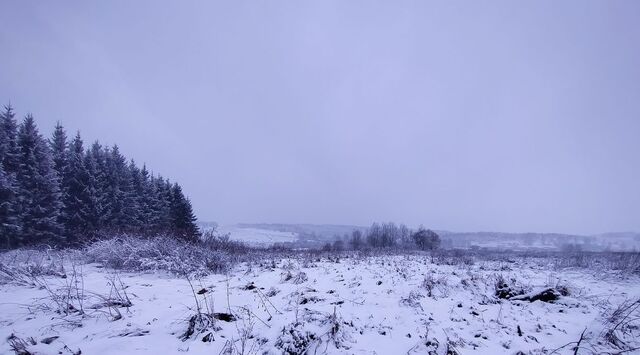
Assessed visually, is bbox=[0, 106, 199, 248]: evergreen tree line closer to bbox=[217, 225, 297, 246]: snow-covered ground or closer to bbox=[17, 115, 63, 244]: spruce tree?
bbox=[17, 115, 63, 244]: spruce tree

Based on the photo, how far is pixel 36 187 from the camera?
826 inches

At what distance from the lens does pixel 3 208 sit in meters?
18.6

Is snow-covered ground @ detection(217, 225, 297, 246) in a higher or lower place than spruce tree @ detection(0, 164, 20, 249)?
lower

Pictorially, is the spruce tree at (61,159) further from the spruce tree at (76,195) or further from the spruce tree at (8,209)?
the spruce tree at (8,209)

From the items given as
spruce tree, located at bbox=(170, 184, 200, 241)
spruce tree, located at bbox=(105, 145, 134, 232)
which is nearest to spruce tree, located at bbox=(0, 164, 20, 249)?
spruce tree, located at bbox=(105, 145, 134, 232)

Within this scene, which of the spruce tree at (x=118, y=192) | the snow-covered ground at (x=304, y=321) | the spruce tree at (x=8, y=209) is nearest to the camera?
the snow-covered ground at (x=304, y=321)

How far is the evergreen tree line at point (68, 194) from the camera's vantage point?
19.3 meters

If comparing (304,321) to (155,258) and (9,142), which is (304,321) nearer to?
(155,258)

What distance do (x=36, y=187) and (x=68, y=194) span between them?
341 centimetres

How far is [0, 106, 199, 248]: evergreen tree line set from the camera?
19344 millimetres

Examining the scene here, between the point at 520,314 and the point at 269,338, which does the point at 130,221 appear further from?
the point at 520,314

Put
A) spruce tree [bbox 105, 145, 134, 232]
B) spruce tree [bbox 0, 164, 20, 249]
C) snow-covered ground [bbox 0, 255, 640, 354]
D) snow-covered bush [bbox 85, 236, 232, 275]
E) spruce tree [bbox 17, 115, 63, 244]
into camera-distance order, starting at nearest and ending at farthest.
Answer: snow-covered ground [bbox 0, 255, 640, 354], snow-covered bush [bbox 85, 236, 232, 275], spruce tree [bbox 0, 164, 20, 249], spruce tree [bbox 17, 115, 63, 244], spruce tree [bbox 105, 145, 134, 232]

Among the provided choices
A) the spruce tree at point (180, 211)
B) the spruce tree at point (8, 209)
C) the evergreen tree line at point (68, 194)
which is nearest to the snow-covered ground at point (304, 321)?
the evergreen tree line at point (68, 194)

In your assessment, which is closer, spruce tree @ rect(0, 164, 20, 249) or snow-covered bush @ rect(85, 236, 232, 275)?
snow-covered bush @ rect(85, 236, 232, 275)
